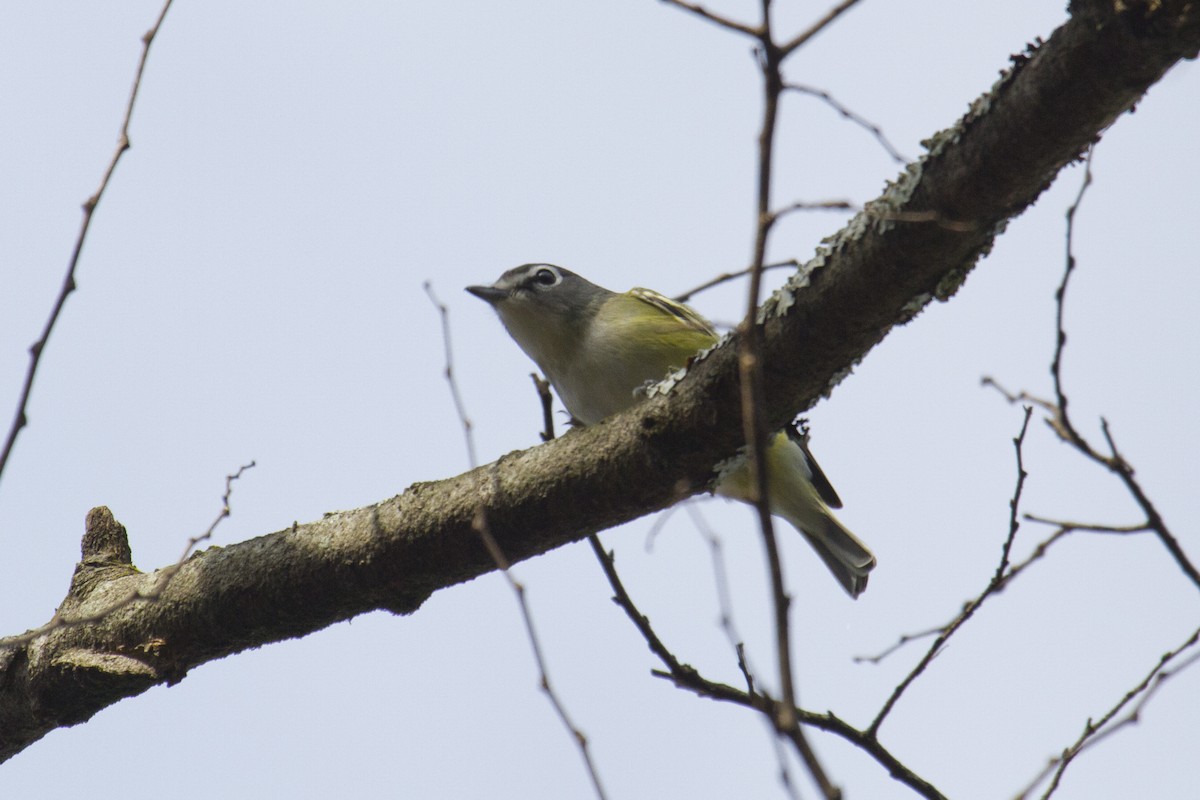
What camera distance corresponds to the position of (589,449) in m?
3.51

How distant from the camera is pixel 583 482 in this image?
3492mm

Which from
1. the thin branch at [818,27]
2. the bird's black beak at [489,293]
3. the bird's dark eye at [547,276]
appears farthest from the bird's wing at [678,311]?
the thin branch at [818,27]

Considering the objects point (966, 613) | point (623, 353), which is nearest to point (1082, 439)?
point (966, 613)

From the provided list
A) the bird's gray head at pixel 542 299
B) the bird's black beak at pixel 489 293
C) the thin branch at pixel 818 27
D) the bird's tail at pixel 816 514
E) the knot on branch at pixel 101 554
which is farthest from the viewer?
the bird's black beak at pixel 489 293

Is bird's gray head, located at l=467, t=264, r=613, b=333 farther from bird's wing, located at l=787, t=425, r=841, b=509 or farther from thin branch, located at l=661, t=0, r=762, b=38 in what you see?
thin branch, located at l=661, t=0, r=762, b=38

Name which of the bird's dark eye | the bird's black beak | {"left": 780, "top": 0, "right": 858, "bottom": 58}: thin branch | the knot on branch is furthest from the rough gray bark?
the bird's dark eye

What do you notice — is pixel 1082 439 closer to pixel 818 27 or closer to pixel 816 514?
pixel 818 27

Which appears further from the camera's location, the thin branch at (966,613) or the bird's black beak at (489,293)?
the bird's black beak at (489,293)

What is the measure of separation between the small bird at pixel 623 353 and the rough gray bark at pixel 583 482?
1.18 metres

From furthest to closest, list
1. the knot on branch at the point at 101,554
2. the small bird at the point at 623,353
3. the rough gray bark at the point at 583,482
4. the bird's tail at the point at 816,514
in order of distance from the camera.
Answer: the bird's tail at the point at 816,514, the small bird at the point at 623,353, the knot on branch at the point at 101,554, the rough gray bark at the point at 583,482

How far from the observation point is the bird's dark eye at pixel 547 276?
6.00 m

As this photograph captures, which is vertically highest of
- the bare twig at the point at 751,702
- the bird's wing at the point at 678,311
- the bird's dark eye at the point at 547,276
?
the bird's dark eye at the point at 547,276

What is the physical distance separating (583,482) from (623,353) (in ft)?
5.31

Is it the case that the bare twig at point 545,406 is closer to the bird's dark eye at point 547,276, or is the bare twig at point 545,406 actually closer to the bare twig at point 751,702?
the bare twig at point 751,702
